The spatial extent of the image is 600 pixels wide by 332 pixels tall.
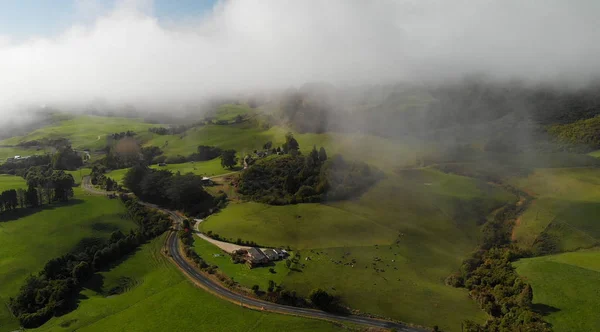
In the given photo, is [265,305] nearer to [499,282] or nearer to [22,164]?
[499,282]

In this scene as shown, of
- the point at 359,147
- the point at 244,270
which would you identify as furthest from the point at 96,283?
the point at 359,147

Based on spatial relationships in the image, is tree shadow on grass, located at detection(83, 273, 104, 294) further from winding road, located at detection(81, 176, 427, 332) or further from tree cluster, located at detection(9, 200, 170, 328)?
winding road, located at detection(81, 176, 427, 332)

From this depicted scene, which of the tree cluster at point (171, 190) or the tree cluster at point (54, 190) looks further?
the tree cluster at point (171, 190)

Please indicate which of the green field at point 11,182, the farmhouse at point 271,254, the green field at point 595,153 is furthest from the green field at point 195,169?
the green field at point 595,153

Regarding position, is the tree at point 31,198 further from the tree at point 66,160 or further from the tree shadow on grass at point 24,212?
the tree at point 66,160

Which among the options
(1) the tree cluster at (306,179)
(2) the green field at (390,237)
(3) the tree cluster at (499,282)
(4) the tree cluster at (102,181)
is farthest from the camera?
(4) the tree cluster at (102,181)

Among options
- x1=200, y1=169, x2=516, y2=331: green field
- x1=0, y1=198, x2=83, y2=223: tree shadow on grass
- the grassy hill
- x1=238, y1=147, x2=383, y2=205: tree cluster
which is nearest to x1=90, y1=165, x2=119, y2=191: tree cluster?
x1=0, y1=198, x2=83, y2=223: tree shadow on grass

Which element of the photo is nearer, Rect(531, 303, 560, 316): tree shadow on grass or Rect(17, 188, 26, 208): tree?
Rect(531, 303, 560, 316): tree shadow on grass
